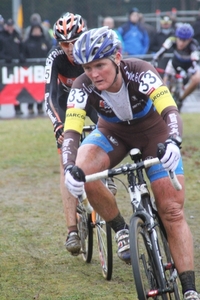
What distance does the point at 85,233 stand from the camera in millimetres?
6535

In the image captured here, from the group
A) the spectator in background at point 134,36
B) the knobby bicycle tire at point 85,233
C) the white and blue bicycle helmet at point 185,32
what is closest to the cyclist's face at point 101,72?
the knobby bicycle tire at point 85,233

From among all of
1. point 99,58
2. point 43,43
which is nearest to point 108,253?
point 99,58

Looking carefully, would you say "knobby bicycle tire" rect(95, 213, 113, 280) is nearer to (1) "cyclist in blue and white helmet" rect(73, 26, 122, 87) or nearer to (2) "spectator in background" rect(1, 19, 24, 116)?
(1) "cyclist in blue and white helmet" rect(73, 26, 122, 87)

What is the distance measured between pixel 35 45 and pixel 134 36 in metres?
2.81

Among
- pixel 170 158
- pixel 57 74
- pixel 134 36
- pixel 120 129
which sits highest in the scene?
pixel 134 36

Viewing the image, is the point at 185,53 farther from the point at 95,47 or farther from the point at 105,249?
the point at 95,47

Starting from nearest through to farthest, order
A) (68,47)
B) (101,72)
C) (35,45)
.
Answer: (101,72), (68,47), (35,45)

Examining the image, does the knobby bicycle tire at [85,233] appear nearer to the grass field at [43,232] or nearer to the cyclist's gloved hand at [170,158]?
the grass field at [43,232]

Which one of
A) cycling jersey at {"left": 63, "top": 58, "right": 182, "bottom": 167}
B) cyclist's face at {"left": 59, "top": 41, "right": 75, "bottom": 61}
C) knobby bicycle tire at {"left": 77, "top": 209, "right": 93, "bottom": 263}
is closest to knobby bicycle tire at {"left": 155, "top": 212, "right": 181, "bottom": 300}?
cycling jersey at {"left": 63, "top": 58, "right": 182, "bottom": 167}

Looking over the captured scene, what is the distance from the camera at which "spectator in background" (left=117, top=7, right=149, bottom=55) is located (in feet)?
60.8

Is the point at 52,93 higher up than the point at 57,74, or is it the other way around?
the point at 57,74

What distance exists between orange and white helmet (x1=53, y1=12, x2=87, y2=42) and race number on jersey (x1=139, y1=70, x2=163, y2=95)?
1788mm

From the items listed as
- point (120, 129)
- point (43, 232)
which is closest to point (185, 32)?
point (43, 232)

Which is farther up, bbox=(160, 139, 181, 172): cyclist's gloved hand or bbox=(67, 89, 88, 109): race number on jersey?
bbox=(67, 89, 88, 109): race number on jersey
